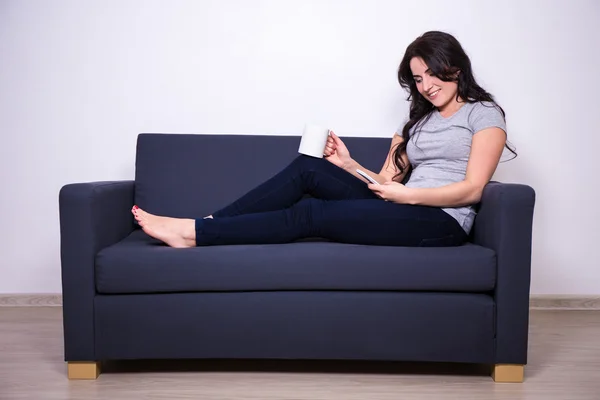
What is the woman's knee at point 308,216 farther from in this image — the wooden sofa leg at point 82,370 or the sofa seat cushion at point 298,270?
the wooden sofa leg at point 82,370

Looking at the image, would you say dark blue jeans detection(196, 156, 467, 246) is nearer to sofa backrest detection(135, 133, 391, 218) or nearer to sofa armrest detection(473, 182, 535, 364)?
sofa armrest detection(473, 182, 535, 364)

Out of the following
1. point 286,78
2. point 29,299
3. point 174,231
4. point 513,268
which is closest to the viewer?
point 513,268

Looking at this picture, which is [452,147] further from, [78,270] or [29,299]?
[29,299]

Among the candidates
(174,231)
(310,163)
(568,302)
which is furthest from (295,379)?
(568,302)

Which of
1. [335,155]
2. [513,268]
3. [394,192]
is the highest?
[335,155]

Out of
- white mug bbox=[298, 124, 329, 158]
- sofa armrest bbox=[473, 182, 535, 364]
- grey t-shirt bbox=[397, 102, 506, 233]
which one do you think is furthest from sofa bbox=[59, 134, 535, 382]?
white mug bbox=[298, 124, 329, 158]

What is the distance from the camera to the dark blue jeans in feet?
6.67

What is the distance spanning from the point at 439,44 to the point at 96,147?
1735 millimetres

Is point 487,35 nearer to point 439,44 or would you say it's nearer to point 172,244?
point 439,44

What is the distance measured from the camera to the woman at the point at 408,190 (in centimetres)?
205

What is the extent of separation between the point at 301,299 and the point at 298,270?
0.09m

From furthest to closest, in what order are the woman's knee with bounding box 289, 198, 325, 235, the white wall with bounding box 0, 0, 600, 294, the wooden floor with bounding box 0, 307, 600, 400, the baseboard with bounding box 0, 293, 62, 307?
the baseboard with bounding box 0, 293, 62, 307 < the white wall with bounding box 0, 0, 600, 294 < the woman's knee with bounding box 289, 198, 325, 235 < the wooden floor with bounding box 0, 307, 600, 400

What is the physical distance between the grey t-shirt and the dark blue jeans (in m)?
0.14

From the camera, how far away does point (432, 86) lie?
A: 227cm
